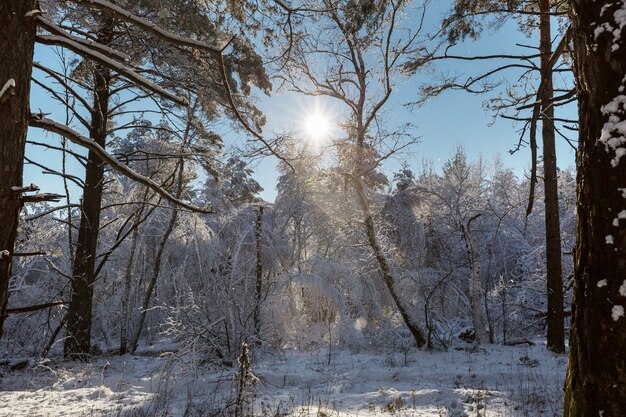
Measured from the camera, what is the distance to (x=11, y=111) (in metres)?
1.70

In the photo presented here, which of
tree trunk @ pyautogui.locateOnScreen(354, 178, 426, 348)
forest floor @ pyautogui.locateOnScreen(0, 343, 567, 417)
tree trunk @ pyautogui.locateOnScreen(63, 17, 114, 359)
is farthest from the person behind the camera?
tree trunk @ pyautogui.locateOnScreen(354, 178, 426, 348)

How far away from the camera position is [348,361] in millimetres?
9430

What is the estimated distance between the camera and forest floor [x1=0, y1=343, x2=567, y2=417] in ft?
16.1

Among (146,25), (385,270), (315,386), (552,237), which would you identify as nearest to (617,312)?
(146,25)

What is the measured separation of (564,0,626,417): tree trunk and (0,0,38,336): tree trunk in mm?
2515

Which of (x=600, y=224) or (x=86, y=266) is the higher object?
(x=600, y=224)

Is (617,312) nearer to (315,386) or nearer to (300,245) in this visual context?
(315,386)

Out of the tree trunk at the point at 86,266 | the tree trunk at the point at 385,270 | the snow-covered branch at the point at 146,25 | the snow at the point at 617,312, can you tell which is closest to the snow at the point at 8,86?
the snow-covered branch at the point at 146,25

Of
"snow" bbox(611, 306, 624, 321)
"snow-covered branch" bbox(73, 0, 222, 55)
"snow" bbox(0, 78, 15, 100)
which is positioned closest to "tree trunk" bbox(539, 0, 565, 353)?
"snow" bbox(611, 306, 624, 321)

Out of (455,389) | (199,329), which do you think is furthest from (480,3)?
(199,329)

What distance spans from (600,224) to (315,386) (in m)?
6.19

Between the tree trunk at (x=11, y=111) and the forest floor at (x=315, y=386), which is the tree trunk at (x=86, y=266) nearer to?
the forest floor at (x=315, y=386)

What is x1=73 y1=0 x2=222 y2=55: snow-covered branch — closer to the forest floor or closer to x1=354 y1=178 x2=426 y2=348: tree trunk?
the forest floor

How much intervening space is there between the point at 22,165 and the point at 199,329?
8020 millimetres
